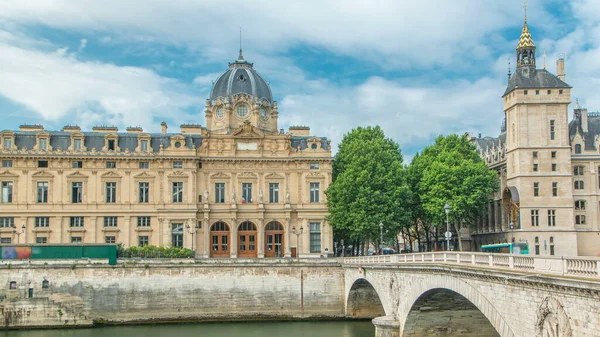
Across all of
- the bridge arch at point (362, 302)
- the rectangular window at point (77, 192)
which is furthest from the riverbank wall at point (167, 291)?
the rectangular window at point (77, 192)

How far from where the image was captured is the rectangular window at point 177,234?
275 feet

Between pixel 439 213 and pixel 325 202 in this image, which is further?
pixel 325 202

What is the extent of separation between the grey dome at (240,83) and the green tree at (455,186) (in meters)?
24.3

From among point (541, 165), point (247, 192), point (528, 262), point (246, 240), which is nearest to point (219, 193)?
point (247, 192)

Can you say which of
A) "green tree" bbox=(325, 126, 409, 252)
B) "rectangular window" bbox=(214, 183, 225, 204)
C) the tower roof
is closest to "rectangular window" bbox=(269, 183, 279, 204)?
"rectangular window" bbox=(214, 183, 225, 204)

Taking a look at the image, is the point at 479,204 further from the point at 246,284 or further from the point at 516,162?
the point at 246,284

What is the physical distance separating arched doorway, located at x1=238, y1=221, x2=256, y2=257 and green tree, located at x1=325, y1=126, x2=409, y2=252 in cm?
1005

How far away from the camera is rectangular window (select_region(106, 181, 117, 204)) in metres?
84.0

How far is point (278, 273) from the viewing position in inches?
2773

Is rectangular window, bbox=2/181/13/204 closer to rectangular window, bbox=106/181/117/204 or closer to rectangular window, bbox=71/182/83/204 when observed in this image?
rectangular window, bbox=71/182/83/204

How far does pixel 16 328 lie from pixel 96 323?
694cm

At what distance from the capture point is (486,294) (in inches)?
1152

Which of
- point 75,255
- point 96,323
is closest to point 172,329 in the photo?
point 96,323

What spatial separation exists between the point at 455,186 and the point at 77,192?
43.4 meters
